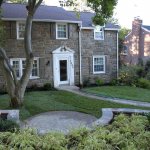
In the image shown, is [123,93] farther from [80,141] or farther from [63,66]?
[80,141]

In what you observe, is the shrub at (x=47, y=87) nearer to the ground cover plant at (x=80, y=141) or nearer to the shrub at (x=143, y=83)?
the shrub at (x=143, y=83)

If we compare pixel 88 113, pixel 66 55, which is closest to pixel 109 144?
pixel 88 113

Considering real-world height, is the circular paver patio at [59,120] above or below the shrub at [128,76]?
below

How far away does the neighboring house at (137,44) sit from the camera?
42.3 meters

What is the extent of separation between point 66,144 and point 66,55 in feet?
63.0

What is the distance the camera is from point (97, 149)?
5.31m

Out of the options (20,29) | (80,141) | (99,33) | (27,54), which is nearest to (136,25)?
(99,33)

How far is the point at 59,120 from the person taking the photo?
535 inches

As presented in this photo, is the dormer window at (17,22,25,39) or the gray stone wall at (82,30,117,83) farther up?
the dormer window at (17,22,25,39)

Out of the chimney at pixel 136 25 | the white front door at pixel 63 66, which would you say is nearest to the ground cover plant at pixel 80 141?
the white front door at pixel 63 66

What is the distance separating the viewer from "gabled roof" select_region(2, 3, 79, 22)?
22688mm

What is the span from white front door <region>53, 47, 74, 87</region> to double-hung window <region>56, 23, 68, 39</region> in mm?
950

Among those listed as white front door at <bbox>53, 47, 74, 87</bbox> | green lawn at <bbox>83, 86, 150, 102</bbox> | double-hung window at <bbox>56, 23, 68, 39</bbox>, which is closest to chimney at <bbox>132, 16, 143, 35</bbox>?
green lawn at <bbox>83, 86, 150, 102</bbox>

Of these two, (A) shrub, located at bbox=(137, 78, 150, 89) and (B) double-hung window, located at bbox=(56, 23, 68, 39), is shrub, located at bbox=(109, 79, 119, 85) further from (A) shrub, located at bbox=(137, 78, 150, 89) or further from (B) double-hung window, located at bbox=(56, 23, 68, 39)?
(B) double-hung window, located at bbox=(56, 23, 68, 39)
